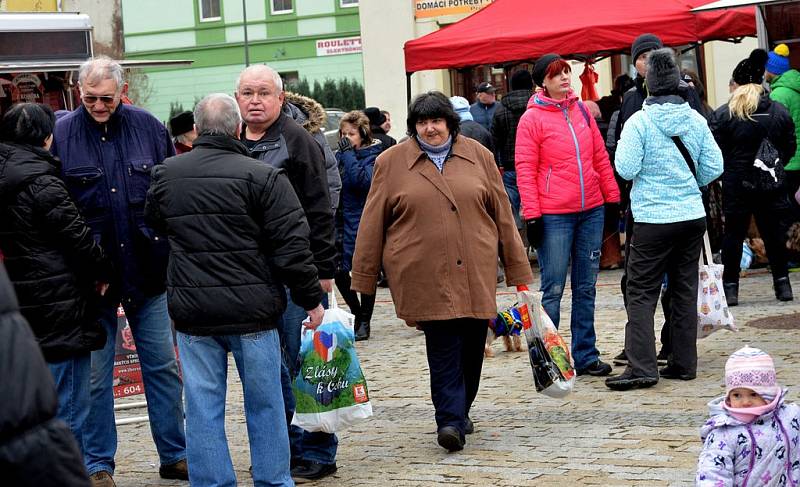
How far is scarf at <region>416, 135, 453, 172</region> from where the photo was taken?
22.6 feet

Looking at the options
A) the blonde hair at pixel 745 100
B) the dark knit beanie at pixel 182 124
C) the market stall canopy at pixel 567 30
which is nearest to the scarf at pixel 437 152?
the dark knit beanie at pixel 182 124

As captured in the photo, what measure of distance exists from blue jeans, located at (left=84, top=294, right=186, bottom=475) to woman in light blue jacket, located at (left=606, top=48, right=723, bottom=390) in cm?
267

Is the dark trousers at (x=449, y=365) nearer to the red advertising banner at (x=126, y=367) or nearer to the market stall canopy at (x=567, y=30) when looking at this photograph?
the red advertising banner at (x=126, y=367)

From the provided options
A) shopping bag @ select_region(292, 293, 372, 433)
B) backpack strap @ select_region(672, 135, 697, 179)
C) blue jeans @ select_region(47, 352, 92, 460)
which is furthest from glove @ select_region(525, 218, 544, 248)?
blue jeans @ select_region(47, 352, 92, 460)

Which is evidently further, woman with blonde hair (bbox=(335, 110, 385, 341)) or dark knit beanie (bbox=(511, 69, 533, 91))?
dark knit beanie (bbox=(511, 69, 533, 91))

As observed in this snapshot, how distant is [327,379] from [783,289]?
5968 millimetres

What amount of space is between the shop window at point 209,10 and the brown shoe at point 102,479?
42.0 m

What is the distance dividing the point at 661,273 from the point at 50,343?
11.9ft

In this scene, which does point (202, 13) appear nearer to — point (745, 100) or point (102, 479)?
point (745, 100)

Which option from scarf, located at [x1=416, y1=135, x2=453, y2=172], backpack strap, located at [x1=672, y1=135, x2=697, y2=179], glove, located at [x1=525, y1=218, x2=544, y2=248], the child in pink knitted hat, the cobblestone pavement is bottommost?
the cobblestone pavement

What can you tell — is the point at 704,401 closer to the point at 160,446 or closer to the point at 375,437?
the point at 375,437

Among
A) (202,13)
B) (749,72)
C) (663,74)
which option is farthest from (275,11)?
(663,74)

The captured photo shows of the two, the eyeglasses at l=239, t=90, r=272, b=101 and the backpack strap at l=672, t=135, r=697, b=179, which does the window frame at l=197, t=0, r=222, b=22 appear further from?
the eyeglasses at l=239, t=90, r=272, b=101

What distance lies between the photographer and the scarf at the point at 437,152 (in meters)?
6.90
